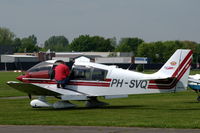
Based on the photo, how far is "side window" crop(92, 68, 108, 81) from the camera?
22.5 metres

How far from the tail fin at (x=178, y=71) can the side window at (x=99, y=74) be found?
2.00 meters

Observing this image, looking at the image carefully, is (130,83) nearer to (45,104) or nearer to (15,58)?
(45,104)

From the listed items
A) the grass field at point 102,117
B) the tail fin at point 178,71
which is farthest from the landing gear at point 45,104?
the tail fin at point 178,71

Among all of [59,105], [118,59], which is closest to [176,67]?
[59,105]

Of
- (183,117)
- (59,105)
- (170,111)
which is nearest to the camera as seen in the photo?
(183,117)

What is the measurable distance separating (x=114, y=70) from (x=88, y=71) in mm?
1107

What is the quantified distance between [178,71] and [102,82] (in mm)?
3142

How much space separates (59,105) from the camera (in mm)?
22328

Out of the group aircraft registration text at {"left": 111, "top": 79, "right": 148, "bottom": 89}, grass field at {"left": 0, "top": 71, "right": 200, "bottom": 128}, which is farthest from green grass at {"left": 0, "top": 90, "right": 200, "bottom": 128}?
aircraft registration text at {"left": 111, "top": 79, "right": 148, "bottom": 89}

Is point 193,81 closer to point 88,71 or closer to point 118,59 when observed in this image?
point 88,71

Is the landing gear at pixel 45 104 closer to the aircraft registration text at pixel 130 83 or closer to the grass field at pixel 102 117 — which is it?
the grass field at pixel 102 117

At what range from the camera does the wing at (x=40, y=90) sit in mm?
21500

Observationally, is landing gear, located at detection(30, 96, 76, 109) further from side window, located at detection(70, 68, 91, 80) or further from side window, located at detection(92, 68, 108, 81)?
side window, located at detection(92, 68, 108, 81)

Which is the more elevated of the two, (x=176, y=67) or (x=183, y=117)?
(x=176, y=67)
